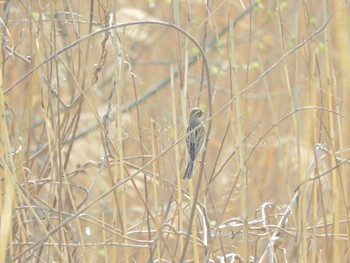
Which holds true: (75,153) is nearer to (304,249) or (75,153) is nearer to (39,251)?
(39,251)

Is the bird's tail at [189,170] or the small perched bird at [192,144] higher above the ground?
the small perched bird at [192,144]

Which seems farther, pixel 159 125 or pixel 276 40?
pixel 276 40

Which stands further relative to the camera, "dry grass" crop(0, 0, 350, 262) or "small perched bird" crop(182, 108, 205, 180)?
"small perched bird" crop(182, 108, 205, 180)

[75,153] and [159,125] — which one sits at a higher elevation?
[75,153]

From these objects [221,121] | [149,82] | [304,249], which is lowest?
[304,249]

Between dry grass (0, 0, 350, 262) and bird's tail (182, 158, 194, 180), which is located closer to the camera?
dry grass (0, 0, 350, 262)

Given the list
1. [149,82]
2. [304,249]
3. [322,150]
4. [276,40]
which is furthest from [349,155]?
[149,82]

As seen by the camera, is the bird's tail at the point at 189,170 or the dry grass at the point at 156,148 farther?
the bird's tail at the point at 189,170

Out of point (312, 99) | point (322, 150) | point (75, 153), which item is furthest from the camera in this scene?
point (75, 153)

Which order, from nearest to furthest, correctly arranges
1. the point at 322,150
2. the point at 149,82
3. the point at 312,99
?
1. the point at 312,99
2. the point at 322,150
3. the point at 149,82

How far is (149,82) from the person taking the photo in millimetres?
4262

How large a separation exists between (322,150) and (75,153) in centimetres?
173

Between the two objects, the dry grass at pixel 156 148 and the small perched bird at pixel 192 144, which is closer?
the dry grass at pixel 156 148

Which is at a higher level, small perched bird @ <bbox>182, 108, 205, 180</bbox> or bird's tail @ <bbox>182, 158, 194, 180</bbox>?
small perched bird @ <bbox>182, 108, 205, 180</bbox>
